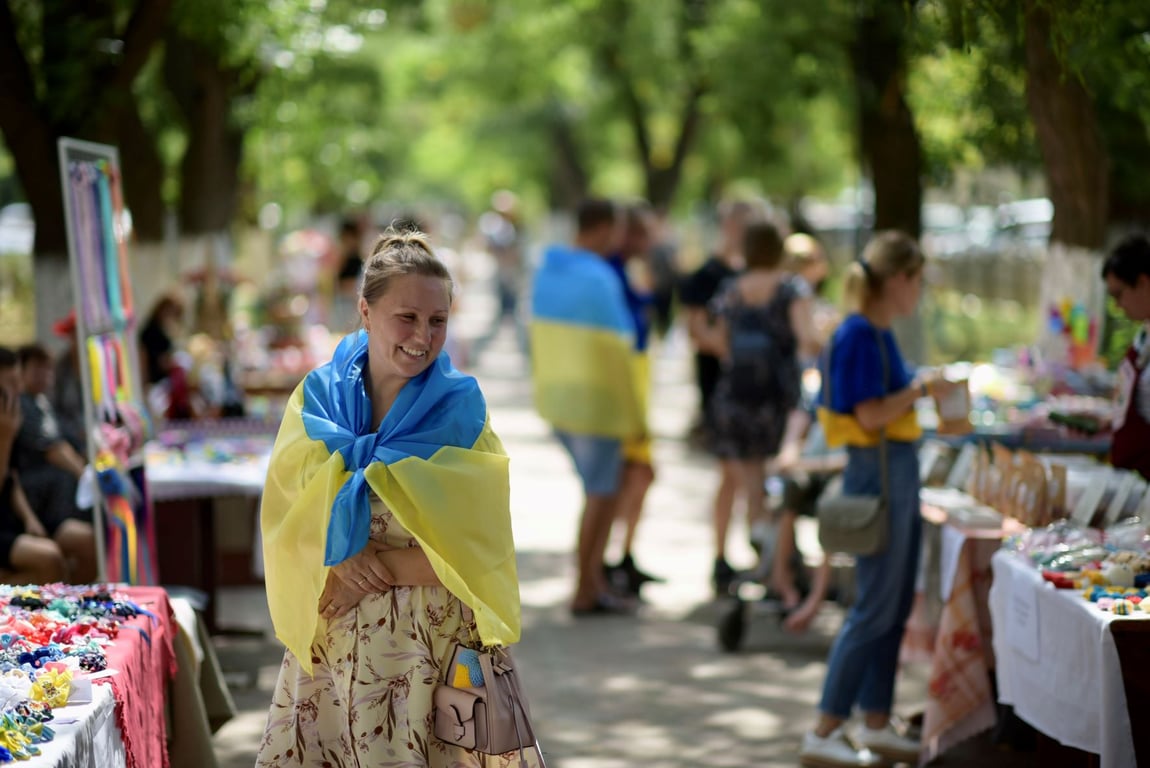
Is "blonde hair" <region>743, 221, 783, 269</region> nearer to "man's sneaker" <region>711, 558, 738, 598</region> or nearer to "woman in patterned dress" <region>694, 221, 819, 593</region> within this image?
"woman in patterned dress" <region>694, 221, 819, 593</region>

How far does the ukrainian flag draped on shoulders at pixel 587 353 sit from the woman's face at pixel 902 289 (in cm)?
329

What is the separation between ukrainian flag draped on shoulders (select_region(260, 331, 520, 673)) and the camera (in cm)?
395

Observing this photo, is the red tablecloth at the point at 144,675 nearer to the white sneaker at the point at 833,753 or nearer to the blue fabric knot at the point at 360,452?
the blue fabric knot at the point at 360,452

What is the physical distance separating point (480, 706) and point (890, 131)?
8.80 meters

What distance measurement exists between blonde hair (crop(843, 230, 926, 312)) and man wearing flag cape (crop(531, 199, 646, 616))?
3.21 m

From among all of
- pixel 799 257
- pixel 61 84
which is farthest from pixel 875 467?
pixel 61 84

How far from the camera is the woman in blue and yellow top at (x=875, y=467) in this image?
6.20 m

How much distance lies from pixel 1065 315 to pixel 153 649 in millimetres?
6905

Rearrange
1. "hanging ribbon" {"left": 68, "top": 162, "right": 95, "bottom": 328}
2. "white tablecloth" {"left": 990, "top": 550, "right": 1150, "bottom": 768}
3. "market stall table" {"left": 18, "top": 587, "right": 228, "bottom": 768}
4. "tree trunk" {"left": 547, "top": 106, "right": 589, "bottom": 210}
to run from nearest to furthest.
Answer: "market stall table" {"left": 18, "top": 587, "right": 228, "bottom": 768}
"white tablecloth" {"left": 990, "top": 550, "right": 1150, "bottom": 768}
"hanging ribbon" {"left": 68, "top": 162, "right": 95, "bottom": 328}
"tree trunk" {"left": 547, "top": 106, "right": 589, "bottom": 210}

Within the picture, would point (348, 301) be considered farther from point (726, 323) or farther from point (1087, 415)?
point (1087, 415)

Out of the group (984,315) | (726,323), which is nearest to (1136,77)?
(726,323)

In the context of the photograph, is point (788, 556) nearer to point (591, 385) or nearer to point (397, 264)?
point (591, 385)

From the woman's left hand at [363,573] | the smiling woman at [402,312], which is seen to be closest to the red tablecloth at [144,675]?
the woman's left hand at [363,573]

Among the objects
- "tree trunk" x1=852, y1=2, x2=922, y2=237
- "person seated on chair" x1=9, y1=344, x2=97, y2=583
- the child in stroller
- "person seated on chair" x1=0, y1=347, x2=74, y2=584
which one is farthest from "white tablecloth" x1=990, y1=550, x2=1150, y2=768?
"tree trunk" x1=852, y1=2, x2=922, y2=237
